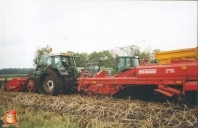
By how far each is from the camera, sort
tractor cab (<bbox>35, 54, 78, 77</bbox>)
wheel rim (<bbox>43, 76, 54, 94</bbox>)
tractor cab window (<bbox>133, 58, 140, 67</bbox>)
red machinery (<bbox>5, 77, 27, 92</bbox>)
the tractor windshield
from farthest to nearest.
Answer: tractor cab window (<bbox>133, 58, 140, 67</bbox>) → red machinery (<bbox>5, 77, 27, 92</bbox>) → the tractor windshield → tractor cab (<bbox>35, 54, 78, 77</bbox>) → wheel rim (<bbox>43, 76, 54, 94</bbox>)

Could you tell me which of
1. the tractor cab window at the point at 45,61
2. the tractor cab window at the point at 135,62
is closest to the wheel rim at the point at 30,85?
the tractor cab window at the point at 45,61

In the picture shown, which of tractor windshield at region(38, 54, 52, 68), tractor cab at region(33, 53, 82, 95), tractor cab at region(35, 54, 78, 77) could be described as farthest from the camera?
tractor windshield at region(38, 54, 52, 68)

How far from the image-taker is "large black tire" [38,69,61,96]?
26.6 ft

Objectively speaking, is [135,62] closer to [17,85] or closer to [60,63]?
[60,63]

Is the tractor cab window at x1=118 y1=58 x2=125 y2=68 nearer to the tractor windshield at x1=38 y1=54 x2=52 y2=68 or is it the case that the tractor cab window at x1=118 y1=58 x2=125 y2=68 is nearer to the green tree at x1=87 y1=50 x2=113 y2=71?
the tractor windshield at x1=38 y1=54 x2=52 y2=68

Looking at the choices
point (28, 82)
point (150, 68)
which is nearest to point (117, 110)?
point (150, 68)

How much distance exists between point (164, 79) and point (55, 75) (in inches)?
168

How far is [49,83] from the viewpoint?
8617 mm

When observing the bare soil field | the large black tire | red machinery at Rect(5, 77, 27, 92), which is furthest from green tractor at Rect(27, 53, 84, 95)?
the bare soil field

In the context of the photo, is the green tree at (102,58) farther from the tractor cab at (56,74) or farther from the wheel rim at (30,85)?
the tractor cab at (56,74)

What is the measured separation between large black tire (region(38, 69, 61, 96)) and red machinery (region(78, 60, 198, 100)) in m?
1.98

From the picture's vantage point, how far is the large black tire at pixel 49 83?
26.6ft

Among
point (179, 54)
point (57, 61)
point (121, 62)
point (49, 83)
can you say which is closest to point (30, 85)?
point (49, 83)

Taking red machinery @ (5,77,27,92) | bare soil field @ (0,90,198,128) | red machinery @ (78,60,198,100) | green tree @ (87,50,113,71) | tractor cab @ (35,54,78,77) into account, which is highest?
green tree @ (87,50,113,71)
